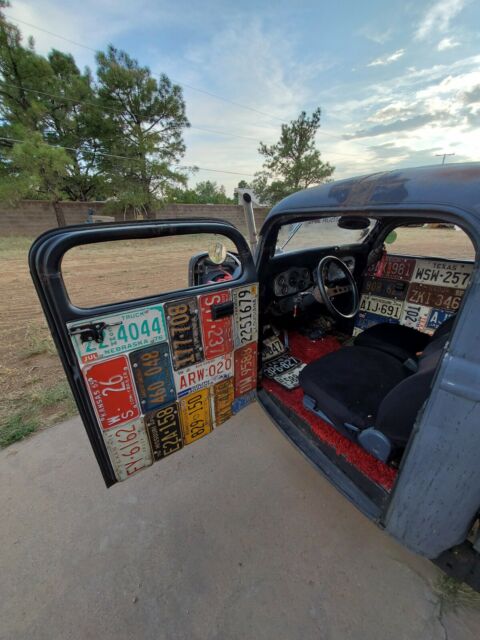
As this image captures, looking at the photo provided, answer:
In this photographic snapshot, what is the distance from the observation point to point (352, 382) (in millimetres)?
1670

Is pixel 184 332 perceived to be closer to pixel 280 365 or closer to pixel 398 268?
pixel 280 365

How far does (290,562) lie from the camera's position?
1366 millimetres

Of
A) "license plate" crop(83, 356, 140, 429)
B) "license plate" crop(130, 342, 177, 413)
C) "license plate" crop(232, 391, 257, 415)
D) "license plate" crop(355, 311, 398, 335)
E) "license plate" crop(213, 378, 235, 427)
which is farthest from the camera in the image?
"license plate" crop(355, 311, 398, 335)

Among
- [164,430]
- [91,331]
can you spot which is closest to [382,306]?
[164,430]

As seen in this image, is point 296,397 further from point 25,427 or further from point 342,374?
point 25,427

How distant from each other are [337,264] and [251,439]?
1701 millimetres

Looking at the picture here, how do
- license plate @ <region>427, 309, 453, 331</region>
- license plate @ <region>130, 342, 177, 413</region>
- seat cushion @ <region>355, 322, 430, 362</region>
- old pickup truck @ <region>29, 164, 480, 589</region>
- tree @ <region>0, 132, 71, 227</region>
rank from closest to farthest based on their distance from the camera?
1. old pickup truck @ <region>29, 164, 480, 589</region>
2. license plate @ <region>130, 342, 177, 413</region>
3. seat cushion @ <region>355, 322, 430, 362</region>
4. license plate @ <region>427, 309, 453, 331</region>
5. tree @ <region>0, 132, 71, 227</region>

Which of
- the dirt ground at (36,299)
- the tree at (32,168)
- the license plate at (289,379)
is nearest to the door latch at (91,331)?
Answer: the license plate at (289,379)

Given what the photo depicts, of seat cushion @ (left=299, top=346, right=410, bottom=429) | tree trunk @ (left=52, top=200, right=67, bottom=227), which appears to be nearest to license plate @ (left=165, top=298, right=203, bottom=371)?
seat cushion @ (left=299, top=346, right=410, bottom=429)

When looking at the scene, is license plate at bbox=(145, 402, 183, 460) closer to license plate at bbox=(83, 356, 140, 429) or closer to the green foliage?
license plate at bbox=(83, 356, 140, 429)

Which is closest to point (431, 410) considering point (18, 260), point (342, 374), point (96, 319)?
point (342, 374)

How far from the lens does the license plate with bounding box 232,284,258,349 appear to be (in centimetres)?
148

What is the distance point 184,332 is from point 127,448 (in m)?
0.62

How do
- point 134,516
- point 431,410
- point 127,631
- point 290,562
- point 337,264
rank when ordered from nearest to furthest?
point 431,410 → point 127,631 → point 290,562 → point 134,516 → point 337,264
